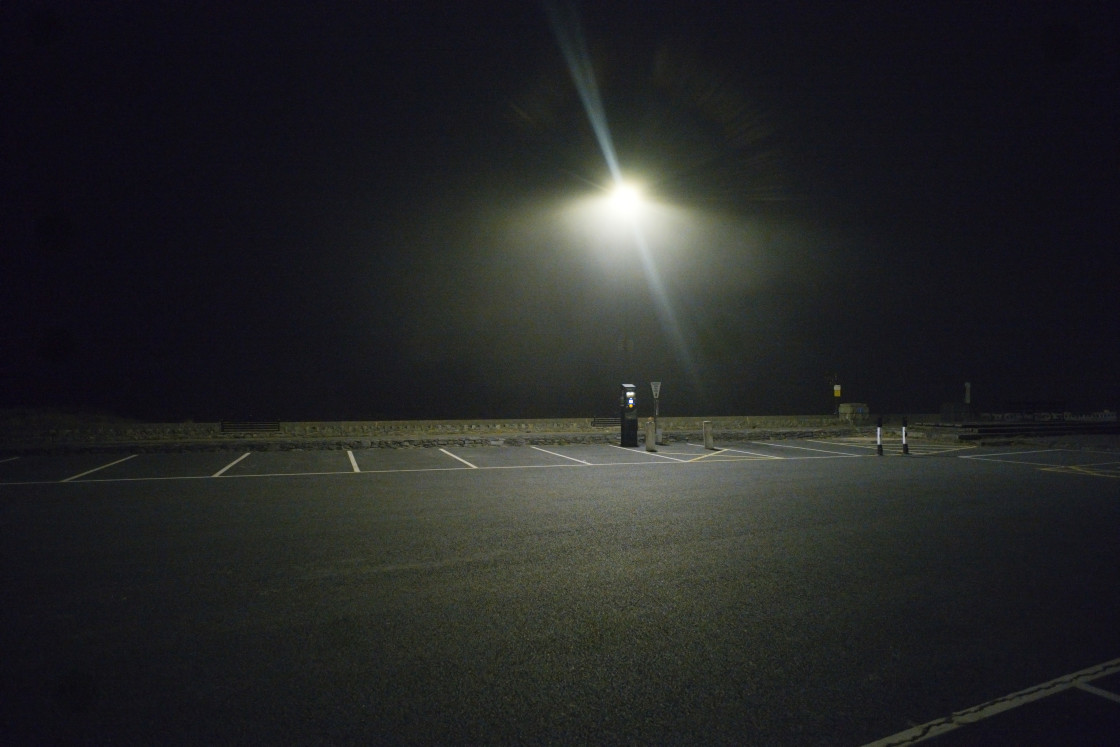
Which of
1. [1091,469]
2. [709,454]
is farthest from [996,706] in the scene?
[1091,469]

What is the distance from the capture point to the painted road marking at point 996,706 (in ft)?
8.65

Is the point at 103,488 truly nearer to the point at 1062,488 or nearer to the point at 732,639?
the point at 732,639

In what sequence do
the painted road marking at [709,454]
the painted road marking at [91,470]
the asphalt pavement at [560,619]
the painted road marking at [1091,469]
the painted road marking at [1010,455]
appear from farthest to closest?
the painted road marking at [709,454], the painted road marking at [1010,455], the painted road marking at [1091,469], the painted road marking at [91,470], the asphalt pavement at [560,619]

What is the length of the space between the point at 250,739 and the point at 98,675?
131 centimetres

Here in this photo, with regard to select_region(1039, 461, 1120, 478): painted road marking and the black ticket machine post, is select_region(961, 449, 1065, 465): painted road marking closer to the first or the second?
select_region(1039, 461, 1120, 478): painted road marking

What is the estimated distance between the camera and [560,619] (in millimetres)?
3967

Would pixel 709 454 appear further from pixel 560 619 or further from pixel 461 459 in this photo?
pixel 560 619

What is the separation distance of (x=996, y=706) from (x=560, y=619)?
2424 mm

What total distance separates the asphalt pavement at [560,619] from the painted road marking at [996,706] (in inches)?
0.5

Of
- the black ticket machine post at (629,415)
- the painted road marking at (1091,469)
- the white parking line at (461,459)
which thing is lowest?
the white parking line at (461,459)

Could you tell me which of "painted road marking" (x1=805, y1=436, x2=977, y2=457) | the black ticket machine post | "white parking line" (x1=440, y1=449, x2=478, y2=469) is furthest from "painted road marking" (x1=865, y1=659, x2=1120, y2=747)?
the black ticket machine post

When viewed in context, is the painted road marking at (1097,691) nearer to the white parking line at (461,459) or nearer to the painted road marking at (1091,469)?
the white parking line at (461,459)

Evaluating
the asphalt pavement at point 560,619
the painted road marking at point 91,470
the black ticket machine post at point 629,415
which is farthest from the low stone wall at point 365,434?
the asphalt pavement at point 560,619

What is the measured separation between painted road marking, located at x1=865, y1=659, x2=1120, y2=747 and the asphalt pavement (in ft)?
0.05
